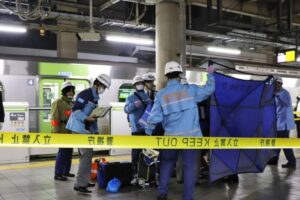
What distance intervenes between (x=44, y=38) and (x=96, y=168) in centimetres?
1173

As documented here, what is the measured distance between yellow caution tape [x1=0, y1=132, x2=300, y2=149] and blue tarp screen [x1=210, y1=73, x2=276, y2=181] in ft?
1.09

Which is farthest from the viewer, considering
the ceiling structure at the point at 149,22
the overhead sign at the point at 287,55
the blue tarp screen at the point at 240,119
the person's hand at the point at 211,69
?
the overhead sign at the point at 287,55

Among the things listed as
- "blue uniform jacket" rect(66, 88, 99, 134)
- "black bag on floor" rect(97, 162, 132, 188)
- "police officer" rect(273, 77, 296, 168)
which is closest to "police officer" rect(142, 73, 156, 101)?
"blue uniform jacket" rect(66, 88, 99, 134)

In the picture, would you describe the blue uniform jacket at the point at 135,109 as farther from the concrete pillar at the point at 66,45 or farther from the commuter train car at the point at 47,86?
the concrete pillar at the point at 66,45

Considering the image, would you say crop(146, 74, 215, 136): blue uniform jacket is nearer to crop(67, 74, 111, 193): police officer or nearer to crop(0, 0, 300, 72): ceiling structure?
crop(67, 74, 111, 193): police officer

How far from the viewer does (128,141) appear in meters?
4.30

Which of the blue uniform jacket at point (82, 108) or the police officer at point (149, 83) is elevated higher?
the police officer at point (149, 83)

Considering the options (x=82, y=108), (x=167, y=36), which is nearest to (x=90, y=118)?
(x=82, y=108)

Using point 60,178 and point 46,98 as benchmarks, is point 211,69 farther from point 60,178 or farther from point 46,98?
point 46,98

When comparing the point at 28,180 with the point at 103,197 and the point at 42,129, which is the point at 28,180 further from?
the point at 42,129

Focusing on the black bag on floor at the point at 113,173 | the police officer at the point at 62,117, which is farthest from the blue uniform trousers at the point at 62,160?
the black bag on floor at the point at 113,173

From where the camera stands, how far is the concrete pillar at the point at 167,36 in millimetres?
8125

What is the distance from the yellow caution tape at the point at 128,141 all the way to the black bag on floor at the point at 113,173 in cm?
166

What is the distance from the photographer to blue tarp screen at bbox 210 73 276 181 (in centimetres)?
511
